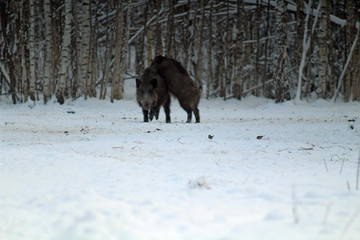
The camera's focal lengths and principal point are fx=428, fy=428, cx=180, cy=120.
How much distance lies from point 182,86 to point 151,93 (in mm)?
821

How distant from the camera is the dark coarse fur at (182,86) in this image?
11047 mm

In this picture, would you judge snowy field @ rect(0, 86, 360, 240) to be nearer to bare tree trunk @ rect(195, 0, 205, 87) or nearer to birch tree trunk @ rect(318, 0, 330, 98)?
birch tree trunk @ rect(318, 0, 330, 98)

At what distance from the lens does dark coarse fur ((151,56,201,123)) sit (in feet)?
36.2

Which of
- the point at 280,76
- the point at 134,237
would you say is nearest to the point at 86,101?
the point at 280,76

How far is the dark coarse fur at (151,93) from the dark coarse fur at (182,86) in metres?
0.21

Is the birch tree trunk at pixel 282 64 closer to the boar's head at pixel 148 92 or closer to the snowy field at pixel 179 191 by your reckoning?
the boar's head at pixel 148 92

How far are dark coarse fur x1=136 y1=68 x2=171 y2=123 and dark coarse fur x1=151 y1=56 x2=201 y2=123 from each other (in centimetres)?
21

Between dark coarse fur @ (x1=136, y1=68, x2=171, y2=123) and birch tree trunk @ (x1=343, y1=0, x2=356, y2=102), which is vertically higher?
birch tree trunk @ (x1=343, y1=0, x2=356, y2=102)

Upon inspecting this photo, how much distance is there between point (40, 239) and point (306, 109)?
46.6 feet

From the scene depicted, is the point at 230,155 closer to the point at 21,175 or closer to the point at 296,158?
the point at 296,158

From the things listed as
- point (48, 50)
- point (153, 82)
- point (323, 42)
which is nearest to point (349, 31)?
point (323, 42)

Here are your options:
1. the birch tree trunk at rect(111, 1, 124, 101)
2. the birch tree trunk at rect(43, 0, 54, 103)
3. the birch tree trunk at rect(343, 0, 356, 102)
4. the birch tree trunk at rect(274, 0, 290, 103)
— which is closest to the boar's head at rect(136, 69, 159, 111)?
the birch tree trunk at rect(43, 0, 54, 103)

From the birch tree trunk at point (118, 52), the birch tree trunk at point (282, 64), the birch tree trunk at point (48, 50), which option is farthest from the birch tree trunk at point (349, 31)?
the birch tree trunk at point (48, 50)

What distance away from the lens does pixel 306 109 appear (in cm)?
1551
